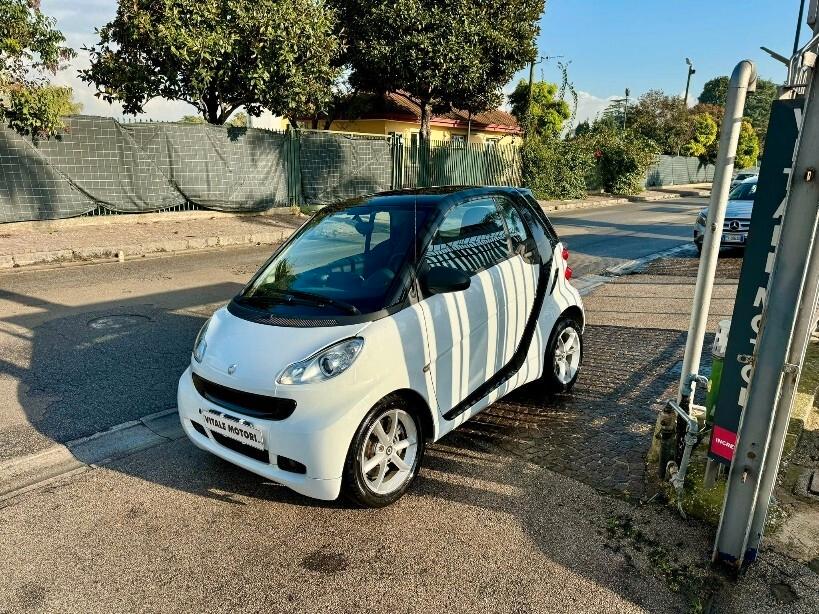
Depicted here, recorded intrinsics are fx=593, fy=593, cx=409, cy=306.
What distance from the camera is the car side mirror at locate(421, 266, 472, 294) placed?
3.45 meters

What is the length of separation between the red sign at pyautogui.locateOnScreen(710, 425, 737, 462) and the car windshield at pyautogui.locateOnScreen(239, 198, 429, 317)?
1.79m

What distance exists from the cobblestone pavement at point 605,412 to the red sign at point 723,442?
552 mm

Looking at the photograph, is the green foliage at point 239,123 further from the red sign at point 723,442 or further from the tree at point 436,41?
the red sign at point 723,442

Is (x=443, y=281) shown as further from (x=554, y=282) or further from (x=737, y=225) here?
(x=737, y=225)

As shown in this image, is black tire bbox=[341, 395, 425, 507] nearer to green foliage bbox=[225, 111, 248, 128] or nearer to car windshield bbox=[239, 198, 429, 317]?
car windshield bbox=[239, 198, 429, 317]

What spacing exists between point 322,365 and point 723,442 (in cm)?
206

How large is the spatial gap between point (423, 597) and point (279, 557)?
0.74m

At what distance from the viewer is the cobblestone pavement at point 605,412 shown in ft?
12.4

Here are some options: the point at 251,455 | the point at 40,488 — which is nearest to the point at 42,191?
the point at 40,488

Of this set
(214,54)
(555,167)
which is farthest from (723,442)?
(555,167)

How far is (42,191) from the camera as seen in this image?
11789 mm

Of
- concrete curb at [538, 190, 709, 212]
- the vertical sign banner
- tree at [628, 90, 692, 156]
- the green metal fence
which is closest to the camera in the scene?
the vertical sign banner

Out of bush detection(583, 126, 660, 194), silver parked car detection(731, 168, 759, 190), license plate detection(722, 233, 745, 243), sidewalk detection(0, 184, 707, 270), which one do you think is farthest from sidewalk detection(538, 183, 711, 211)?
sidewalk detection(0, 184, 707, 270)

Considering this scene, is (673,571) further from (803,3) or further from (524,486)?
(803,3)
